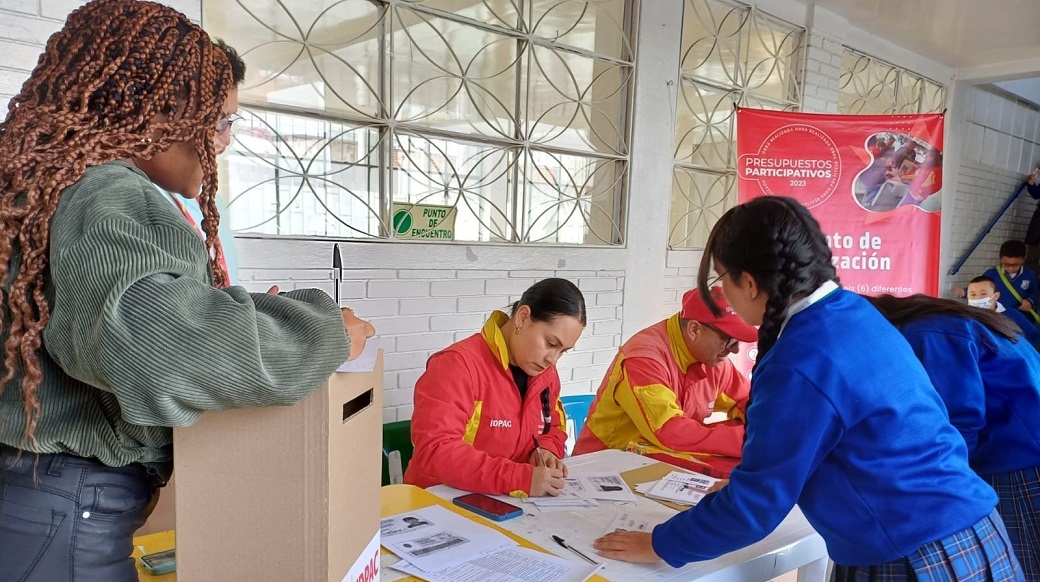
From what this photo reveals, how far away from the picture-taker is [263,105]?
94.6 inches

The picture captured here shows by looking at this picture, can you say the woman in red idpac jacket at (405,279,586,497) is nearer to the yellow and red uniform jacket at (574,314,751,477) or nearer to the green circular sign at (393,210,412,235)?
the yellow and red uniform jacket at (574,314,751,477)

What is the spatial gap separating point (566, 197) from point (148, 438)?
8.78ft

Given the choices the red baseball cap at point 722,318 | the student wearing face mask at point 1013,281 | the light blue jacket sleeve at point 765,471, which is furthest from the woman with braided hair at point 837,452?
the student wearing face mask at point 1013,281

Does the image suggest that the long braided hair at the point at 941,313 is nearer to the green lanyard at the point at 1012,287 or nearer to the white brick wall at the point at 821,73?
the white brick wall at the point at 821,73

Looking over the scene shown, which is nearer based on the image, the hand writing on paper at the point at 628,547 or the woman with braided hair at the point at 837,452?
the woman with braided hair at the point at 837,452

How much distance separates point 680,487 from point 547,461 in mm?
356

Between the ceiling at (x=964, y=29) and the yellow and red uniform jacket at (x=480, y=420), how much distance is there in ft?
11.4

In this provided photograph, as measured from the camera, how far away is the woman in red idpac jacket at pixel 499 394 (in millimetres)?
A: 1756

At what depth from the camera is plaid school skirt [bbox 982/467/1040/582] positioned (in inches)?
66.0

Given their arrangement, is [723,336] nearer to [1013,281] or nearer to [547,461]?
[547,461]

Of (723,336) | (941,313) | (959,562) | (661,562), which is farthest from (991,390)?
(661,562)

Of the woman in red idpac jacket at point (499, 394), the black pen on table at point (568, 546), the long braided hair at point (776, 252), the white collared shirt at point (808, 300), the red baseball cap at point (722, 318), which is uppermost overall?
the long braided hair at point (776, 252)

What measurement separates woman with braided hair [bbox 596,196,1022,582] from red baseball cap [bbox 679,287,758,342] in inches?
33.6

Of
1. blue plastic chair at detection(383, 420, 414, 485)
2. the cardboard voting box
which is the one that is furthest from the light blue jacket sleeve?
blue plastic chair at detection(383, 420, 414, 485)
